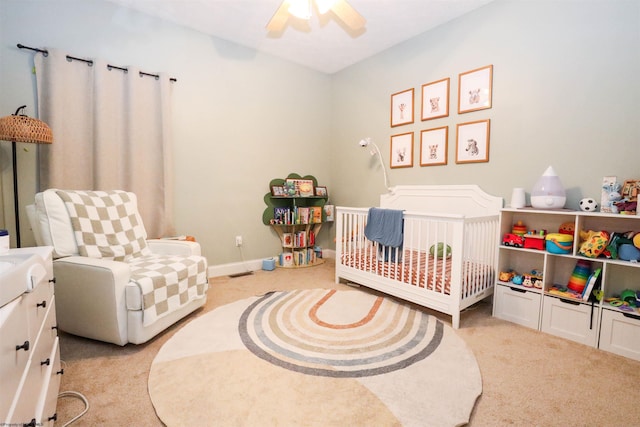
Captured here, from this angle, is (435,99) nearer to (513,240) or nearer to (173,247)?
(513,240)

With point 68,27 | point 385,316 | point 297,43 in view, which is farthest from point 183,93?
point 385,316

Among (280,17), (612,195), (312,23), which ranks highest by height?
(312,23)

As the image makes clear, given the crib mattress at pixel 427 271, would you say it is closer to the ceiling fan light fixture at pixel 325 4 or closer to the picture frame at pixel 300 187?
the picture frame at pixel 300 187

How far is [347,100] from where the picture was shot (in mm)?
3982

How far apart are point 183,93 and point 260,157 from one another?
40.8 inches

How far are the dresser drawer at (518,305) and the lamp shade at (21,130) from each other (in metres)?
3.47

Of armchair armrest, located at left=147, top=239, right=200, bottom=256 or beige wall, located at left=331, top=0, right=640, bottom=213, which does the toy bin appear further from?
armchair armrest, located at left=147, top=239, right=200, bottom=256

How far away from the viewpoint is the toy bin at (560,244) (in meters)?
2.00

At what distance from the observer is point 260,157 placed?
143 inches

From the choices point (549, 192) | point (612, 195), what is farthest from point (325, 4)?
point (612, 195)

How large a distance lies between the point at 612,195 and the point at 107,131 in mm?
3778

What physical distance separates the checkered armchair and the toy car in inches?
91.1

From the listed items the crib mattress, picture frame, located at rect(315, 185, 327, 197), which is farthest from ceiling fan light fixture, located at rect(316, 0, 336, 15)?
picture frame, located at rect(315, 185, 327, 197)

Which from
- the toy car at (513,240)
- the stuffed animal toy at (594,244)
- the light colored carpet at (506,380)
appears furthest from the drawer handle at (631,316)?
the toy car at (513,240)
